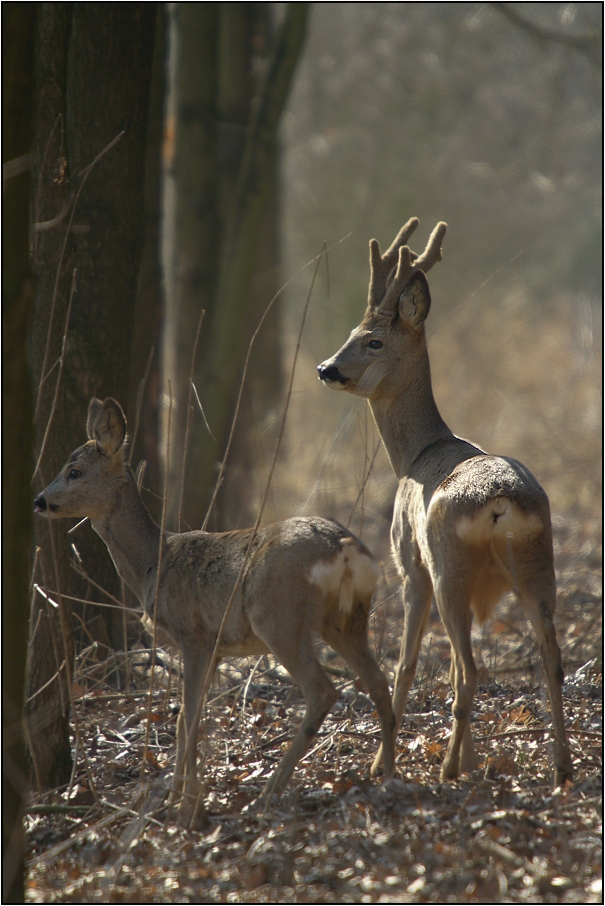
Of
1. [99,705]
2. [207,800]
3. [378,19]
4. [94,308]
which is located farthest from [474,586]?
[378,19]

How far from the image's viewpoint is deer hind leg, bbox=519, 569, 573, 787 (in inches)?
178

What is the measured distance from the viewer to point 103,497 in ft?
17.2

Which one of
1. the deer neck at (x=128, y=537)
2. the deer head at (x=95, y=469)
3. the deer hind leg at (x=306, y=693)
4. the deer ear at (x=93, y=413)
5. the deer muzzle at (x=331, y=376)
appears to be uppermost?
the deer muzzle at (x=331, y=376)

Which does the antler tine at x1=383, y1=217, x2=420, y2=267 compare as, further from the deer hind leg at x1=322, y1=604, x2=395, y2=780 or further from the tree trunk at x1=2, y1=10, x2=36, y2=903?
the tree trunk at x1=2, y1=10, x2=36, y2=903

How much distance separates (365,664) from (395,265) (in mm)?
2730

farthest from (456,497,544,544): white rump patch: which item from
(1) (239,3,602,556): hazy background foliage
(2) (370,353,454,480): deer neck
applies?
(1) (239,3,602,556): hazy background foliage

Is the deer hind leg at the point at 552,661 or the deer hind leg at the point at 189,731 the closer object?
the deer hind leg at the point at 189,731

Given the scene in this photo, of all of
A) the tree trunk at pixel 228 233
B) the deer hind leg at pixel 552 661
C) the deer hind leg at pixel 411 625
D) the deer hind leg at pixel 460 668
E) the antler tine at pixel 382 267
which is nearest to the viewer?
the deer hind leg at pixel 552 661

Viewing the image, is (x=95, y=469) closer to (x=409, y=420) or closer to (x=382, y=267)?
(x=409, y=420)

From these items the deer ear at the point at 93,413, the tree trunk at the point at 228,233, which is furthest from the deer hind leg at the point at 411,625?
the tree trunk at the point at 228,233

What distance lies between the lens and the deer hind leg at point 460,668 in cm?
464

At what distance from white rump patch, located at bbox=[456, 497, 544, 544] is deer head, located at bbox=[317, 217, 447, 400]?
57.9 inches

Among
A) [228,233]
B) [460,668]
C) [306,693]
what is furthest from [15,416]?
[228,233]

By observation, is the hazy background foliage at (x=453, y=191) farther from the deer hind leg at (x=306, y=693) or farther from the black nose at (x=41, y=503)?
the deer hind leg at (x=306, y=693)
